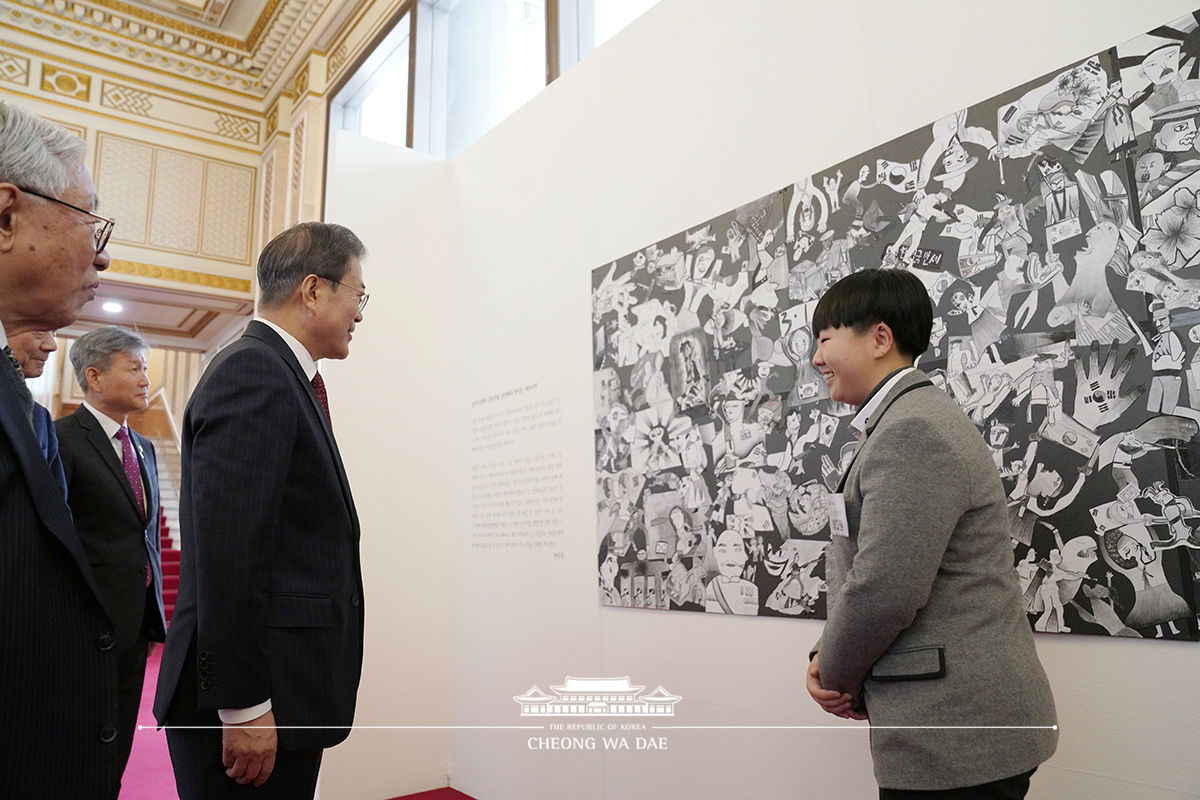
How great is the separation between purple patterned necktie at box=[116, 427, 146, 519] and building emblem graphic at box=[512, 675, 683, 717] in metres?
1.87

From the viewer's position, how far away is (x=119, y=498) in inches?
106

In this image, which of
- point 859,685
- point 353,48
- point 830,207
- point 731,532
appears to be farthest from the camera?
point 353,48

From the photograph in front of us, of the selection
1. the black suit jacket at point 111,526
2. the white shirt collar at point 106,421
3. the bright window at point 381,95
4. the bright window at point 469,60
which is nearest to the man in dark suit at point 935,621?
the black suit jacket at point 111,526

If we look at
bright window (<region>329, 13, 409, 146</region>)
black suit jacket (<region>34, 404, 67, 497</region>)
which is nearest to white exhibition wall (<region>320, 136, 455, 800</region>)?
bright window (<region>329, 13, 409, 146</region>)

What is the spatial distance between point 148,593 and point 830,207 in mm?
2730

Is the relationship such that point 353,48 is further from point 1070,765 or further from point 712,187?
point 1070,765

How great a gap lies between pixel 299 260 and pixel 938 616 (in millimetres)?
1705

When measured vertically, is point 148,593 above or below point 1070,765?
above

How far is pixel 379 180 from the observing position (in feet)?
14.7

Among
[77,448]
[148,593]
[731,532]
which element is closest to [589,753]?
[731,532]

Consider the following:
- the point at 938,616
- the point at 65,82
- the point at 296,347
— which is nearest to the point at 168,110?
the point at 65,82

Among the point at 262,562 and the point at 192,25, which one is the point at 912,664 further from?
the point at 192,25

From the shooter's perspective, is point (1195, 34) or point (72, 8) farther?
point (72, 8)

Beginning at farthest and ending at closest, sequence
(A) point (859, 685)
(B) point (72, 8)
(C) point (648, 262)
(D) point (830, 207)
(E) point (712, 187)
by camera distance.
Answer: (B) point (72, 8)
(C) point (648, 262)
(E) point (712, 187)
(D) point (830, 207)
(A) point (859, 685)
